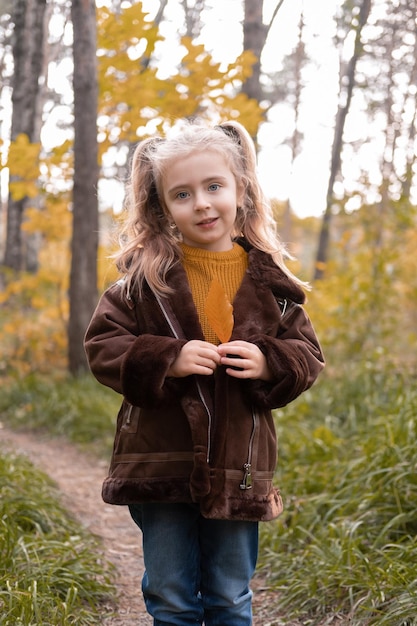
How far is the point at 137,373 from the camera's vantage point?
1892mm

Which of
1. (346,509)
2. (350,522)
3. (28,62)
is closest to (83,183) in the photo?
(28,62)

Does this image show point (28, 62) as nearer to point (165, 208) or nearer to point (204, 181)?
point (165, 208)

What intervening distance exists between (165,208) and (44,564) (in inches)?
56.9

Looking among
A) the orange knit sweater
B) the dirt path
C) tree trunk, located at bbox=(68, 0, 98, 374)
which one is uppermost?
tree trunk, located at bbox=(68, 0, 98, 374)

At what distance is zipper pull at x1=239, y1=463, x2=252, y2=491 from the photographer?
1.96m

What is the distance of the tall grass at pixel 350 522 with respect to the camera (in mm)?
2518

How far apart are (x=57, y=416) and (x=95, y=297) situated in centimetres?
123

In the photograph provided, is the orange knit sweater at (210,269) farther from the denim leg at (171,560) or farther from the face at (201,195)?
the denim leg at (171,560)

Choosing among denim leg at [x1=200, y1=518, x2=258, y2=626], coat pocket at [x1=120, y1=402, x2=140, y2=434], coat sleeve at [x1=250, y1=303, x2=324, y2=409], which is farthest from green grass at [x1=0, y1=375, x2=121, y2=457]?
Result: coat sleeve at [x1=250, y1=303, x2=324, y2=409]

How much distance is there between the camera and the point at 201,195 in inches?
80.4

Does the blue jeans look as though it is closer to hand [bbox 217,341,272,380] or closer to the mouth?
hand [bbox 217,341,272,380]

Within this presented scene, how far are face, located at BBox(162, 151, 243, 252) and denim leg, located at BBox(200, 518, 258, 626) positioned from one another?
2.84 ft

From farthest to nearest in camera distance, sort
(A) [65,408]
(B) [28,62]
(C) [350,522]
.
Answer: (B) [28,62]
(A) [65,408]
(C) [350,522]

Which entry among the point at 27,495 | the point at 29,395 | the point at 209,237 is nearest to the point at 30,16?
the point at 29,395
